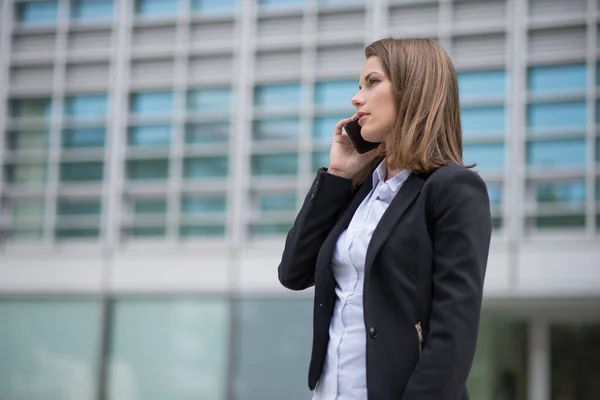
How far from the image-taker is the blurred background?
11.0 metres

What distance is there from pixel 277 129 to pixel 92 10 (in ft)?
10.5

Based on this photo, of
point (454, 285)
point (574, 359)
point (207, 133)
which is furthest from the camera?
point (207, 133)

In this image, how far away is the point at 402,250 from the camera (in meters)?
2.41

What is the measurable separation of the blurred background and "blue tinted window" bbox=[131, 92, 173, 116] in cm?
3

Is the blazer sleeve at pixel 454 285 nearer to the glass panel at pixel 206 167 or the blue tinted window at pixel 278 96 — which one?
the blue tinted window at pixel 278 96

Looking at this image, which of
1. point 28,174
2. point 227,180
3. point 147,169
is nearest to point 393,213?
point 227,180

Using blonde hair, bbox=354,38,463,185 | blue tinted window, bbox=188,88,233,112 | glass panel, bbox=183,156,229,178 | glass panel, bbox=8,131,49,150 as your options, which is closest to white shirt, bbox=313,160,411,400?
blonde hair, bbox=354,38,463,185

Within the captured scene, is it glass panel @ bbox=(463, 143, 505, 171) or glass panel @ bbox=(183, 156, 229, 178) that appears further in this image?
glass panel @ bbox=(183, 156, 229, 178)

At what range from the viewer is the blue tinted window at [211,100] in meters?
12.2

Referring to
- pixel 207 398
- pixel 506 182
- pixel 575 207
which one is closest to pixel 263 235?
pixel 207 398

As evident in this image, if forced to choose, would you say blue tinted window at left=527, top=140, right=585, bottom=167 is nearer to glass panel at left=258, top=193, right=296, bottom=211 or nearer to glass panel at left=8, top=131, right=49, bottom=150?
glass panel at left=258, top=193, right=296, bottom=211

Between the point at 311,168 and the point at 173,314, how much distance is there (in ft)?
8.68

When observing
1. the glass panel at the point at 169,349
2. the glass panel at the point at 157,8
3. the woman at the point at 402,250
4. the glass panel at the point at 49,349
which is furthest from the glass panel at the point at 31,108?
the woman at the point at 402,250

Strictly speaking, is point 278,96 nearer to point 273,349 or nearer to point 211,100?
point 211,100
